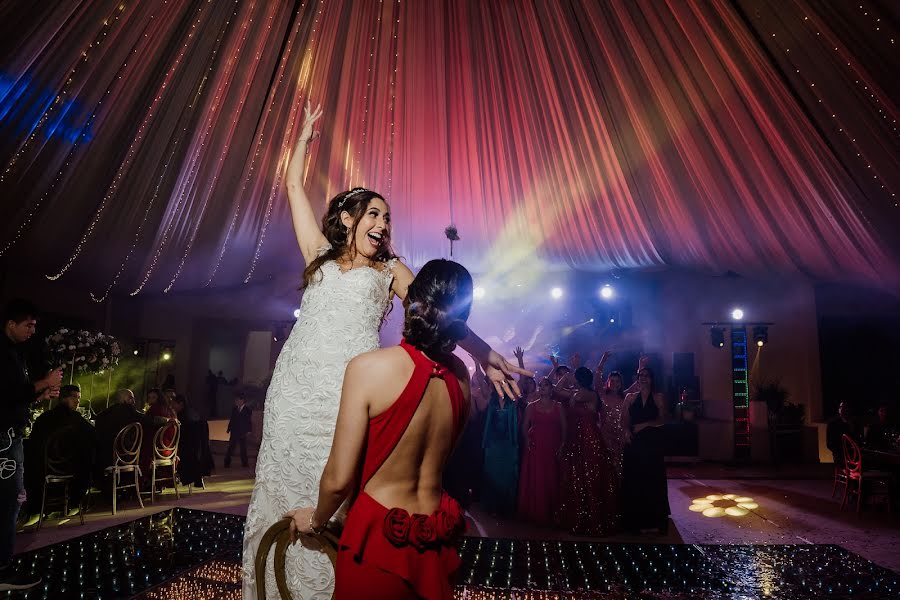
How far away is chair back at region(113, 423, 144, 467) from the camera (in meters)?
6.39

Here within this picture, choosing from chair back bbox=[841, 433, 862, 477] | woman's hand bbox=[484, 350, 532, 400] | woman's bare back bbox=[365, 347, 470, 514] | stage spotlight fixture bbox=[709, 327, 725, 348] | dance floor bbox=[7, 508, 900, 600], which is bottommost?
dance floor bbox=[7, 508, 900, 600]

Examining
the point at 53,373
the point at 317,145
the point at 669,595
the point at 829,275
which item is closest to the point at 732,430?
the point at 829,275

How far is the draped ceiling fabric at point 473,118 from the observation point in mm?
3811

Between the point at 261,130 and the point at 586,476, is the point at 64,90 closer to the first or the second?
the point at 261,130

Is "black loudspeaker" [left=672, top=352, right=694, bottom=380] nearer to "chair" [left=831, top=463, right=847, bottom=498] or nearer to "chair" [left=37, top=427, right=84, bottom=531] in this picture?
"chair" [left=831, top=463, right=847, bottom=498]

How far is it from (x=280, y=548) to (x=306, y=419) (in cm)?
35

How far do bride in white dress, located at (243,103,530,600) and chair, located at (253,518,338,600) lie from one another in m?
0.10

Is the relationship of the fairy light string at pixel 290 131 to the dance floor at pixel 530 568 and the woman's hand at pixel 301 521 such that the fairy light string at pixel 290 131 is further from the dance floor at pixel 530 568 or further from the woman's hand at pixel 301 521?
the woman's hand at pixel 301 521

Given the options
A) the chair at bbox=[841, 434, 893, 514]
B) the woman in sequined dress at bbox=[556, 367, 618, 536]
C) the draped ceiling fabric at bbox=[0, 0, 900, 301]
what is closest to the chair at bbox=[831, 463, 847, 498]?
the chair at bbox=[841, 434, 893, 514]

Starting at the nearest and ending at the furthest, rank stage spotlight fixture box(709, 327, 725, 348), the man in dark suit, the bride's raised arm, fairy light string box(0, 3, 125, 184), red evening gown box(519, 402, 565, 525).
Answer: the bride's raised arm → fairy light string box(0, 3, 125, 184) → red evening gown box(519, 402, 565, 525) → the man in dark suit → stage spotlight fixture box(709, 327, 725, 348)

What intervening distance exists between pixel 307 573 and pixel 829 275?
9.31 metres

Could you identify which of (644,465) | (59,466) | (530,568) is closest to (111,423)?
(59,466)

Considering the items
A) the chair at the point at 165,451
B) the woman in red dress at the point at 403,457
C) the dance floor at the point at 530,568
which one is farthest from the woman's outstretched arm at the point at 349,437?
the chair at the point at 165,451

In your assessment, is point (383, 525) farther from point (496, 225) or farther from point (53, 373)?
point (496, 225)
